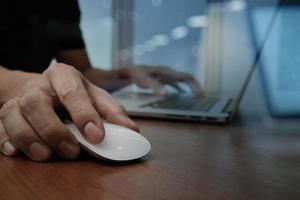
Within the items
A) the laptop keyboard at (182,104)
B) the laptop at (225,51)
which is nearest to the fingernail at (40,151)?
the laptop keyboard at (182,104)

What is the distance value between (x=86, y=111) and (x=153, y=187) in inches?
4.7

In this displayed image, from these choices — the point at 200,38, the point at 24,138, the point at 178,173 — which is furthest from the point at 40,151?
the point at 200,38

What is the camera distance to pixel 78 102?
0.41 meters

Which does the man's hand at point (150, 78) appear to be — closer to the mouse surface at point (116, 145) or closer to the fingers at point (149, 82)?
the fingers at point (149, 82)

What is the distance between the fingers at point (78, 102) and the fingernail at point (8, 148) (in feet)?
0.27

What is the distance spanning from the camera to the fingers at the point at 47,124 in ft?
1.29

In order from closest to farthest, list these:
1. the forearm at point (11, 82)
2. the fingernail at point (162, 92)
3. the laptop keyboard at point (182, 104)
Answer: the forearm at point (11, 82), the laptop keyboard at point (182, 104), the fingernail at point (162, 92)

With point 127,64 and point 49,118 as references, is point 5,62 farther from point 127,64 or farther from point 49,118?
point 49,118

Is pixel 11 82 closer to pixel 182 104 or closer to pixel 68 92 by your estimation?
pixel 68 92

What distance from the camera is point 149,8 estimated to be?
4.34 feet

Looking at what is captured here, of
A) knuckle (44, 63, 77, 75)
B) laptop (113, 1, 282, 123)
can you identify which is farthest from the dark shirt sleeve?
laptop (113, 1, 282, 123)

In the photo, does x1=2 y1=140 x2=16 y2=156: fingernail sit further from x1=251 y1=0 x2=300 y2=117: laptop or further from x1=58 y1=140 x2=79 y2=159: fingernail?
x1=251 y1=0 x2=300 y2=117: laptop

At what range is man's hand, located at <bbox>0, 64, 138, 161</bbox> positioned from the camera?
0.40 meters

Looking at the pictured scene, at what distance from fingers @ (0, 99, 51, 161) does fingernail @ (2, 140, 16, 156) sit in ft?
0.04
